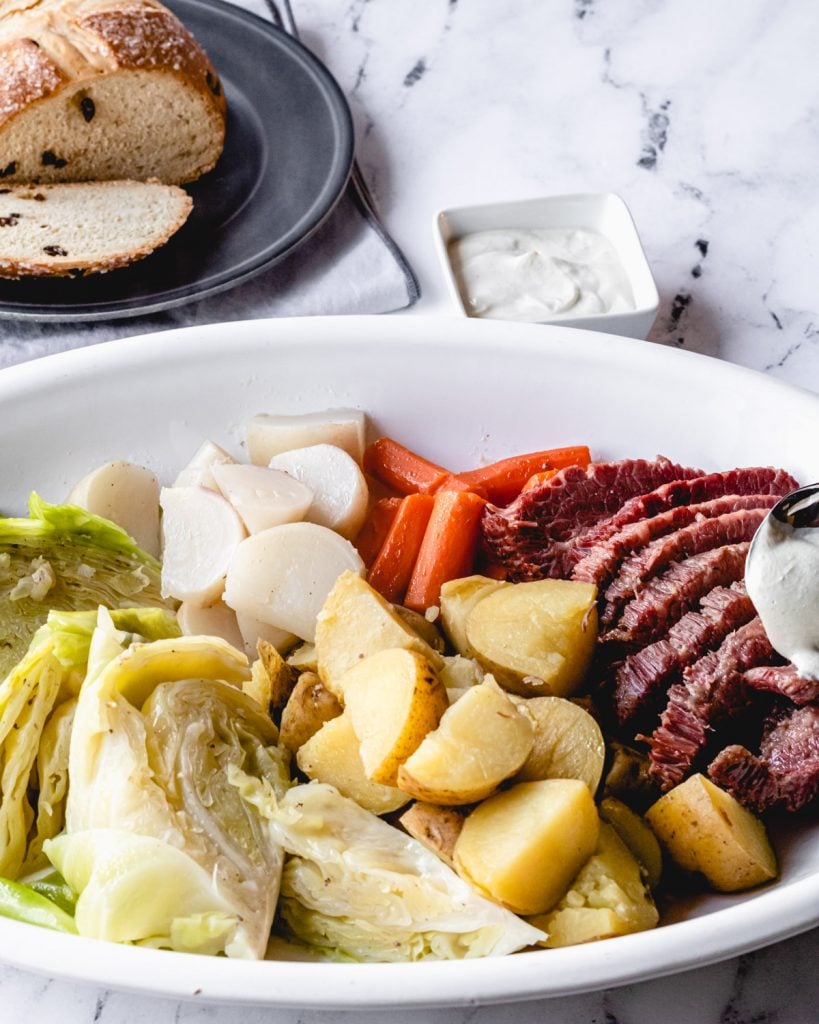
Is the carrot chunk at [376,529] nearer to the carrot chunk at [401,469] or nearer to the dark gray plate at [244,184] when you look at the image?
the carrot chunk at [401,469]

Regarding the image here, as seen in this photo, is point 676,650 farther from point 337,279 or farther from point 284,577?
point 337,279

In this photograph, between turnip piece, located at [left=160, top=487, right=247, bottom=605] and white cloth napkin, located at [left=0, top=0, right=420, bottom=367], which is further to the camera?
white cloth napkin, located at [left=0, top=0, right=420, bottom=367]

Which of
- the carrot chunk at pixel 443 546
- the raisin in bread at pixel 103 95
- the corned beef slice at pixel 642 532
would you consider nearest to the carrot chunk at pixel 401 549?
the carrot chunk at pixel 443 546

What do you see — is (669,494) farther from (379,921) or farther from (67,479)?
(67,479)

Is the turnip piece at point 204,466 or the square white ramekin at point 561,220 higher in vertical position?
the square white ramekin at point 561,220

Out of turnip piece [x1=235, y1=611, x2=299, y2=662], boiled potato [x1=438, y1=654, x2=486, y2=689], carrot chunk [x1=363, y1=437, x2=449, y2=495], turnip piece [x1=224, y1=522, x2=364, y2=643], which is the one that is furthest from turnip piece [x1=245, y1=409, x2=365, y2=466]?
boiled potato [x1=438, y1=654, x2=486, y2=689]

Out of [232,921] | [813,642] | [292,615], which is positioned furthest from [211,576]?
[813,642]

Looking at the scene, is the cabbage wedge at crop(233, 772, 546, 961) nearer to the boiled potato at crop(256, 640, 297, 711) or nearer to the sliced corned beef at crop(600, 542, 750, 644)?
the boiled potato at crop(256, 640, 297, 711)
